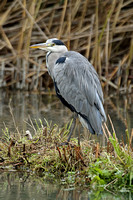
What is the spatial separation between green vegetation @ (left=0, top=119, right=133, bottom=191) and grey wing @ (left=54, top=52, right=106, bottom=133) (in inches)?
18.7

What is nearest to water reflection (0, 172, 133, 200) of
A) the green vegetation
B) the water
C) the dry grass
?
the water

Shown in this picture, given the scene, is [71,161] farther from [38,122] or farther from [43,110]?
[43,110]

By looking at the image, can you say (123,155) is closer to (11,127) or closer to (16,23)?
(11,127)

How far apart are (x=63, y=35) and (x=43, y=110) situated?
239 centimetres

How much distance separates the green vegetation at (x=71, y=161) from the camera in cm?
369

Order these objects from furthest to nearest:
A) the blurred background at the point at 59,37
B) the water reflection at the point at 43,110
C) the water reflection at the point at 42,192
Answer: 1. the blurred background at the point at 59,37
2. the water reflection at the point at 43,110
3. the water reflection at the point at 42,192

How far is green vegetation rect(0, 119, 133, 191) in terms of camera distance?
3.69 metres

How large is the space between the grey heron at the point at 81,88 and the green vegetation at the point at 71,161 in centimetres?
46

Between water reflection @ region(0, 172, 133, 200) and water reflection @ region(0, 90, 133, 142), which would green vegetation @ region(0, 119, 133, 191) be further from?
water reflection @ region(0, 90, 133, 142)

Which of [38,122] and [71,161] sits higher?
[38,122]

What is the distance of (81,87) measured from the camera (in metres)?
5.11

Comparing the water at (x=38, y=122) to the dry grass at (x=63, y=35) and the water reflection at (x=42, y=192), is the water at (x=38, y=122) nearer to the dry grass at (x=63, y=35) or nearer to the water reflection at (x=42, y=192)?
the water reflection at (x=42, y=192)

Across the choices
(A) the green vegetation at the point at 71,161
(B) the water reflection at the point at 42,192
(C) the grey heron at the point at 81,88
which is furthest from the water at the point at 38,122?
(C) the grey heron at the point at 81,88

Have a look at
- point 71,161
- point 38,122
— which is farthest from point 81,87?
point 38,122
